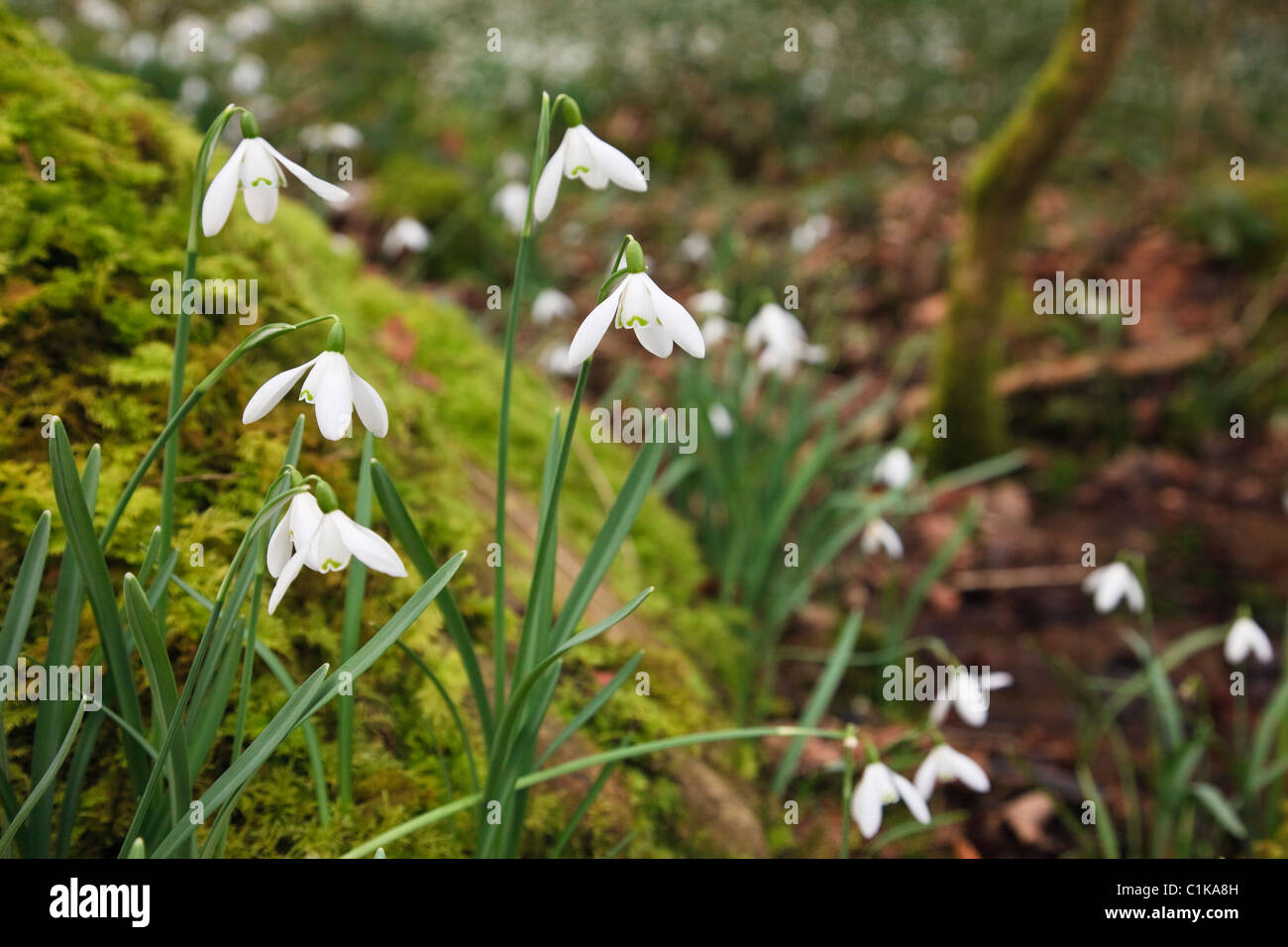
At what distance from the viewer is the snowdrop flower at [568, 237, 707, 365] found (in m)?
1.08

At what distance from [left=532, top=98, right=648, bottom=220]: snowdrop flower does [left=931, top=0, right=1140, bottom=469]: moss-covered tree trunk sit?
2759 millimetres

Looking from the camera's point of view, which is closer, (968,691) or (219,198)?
(219,198)

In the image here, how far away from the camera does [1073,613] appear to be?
131 inches

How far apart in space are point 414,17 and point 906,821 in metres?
9.58

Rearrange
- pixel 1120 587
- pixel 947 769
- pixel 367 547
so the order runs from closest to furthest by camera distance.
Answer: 1. pixel 367 547
2. pixel 947 769
3. pixel 1120 587

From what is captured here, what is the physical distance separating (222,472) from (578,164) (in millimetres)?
843

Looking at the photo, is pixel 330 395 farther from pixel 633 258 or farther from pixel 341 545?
pixel 633 258

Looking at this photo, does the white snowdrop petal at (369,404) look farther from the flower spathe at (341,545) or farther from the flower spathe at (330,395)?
the flower spathe at (341,545)

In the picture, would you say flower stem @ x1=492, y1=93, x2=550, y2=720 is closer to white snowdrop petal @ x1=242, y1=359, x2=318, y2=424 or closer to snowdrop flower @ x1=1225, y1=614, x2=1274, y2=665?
white snowdrop petal @ x1=242, y1=359, x2=318, y2=424

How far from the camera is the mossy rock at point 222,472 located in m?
1.43

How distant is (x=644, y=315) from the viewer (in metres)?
1.10

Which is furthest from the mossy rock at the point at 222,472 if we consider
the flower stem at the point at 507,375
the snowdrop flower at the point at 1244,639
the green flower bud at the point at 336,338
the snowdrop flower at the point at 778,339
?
the snowdrop flower at the point at 1244,639

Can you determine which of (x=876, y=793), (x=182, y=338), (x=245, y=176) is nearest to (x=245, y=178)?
(x=245, y=176)

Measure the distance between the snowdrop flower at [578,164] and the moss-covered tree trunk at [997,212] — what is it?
276cm
